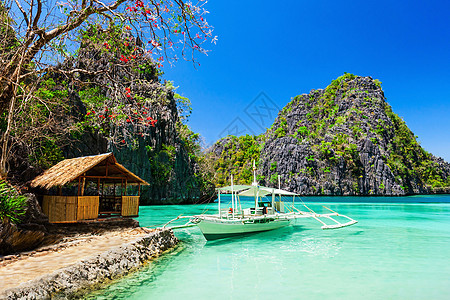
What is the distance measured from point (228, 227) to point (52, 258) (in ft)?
23.1

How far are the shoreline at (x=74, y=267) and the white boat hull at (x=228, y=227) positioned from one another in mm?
2744

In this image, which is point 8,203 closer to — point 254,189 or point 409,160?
point 254,189

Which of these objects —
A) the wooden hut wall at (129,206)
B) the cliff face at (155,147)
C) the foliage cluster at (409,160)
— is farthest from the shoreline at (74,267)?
the foliage cluster at (409,160)

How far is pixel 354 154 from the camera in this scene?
2603 inches

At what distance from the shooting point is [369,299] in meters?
5.96

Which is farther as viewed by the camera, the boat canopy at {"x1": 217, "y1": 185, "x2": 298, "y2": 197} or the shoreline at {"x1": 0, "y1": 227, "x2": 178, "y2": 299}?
the boat canopy at {"x1": 217, "y1": 185, "x2": 298, "y2": 197}

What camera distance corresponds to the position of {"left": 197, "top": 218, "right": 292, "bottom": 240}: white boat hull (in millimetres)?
11586

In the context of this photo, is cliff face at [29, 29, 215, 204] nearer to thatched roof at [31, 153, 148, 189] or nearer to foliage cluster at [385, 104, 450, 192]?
thatched roof at [31, 153, 148, 189]

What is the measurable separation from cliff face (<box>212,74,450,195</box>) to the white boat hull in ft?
176

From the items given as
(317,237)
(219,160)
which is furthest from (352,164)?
(317,237)

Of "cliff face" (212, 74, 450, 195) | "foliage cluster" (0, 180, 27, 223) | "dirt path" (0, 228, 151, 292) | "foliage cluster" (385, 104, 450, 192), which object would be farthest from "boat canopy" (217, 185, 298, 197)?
"foliage cluster" (385, 104, 450, 192)

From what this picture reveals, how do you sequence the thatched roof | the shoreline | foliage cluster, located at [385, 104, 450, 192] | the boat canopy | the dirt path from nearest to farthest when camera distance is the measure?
the shoreline
the dirt path
the thatched roof
the boat canopy
foliage cluster, located at [385, 104, 450, 192]

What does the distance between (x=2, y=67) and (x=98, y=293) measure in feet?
17.6

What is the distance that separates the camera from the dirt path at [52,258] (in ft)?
16.5
